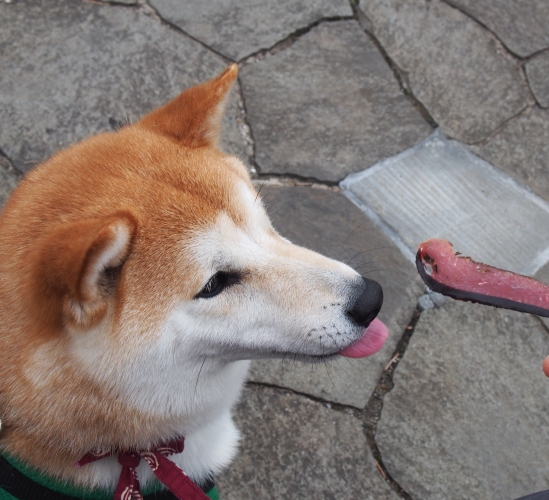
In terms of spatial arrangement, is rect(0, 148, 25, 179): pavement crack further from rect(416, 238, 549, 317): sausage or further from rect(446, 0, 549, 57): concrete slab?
rect(446, 0, 549, 57): concrete slab

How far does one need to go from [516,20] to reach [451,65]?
23.5 inches

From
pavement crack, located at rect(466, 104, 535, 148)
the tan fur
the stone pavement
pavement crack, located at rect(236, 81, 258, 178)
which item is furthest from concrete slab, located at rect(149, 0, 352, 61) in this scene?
the tan fur

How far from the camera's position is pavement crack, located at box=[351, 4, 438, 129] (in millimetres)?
3160

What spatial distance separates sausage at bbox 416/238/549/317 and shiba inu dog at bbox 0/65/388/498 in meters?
0.19

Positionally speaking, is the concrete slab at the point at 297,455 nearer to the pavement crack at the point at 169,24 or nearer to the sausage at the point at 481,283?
the sausage at the point at 481,283

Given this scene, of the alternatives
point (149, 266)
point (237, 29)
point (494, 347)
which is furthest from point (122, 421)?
point (237, 29)

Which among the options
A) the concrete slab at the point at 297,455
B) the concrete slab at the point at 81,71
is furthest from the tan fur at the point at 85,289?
the concrete slab at the point at 81,71

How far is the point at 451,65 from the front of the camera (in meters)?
3.32

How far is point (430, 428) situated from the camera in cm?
232

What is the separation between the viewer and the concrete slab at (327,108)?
298 centimetres

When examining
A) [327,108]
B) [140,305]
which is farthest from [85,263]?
[327,108]

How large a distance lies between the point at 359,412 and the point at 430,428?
316 mm

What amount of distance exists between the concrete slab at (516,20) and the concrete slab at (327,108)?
30.7 inches

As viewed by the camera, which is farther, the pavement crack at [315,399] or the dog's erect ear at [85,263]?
the pavement crack at [315,399]
